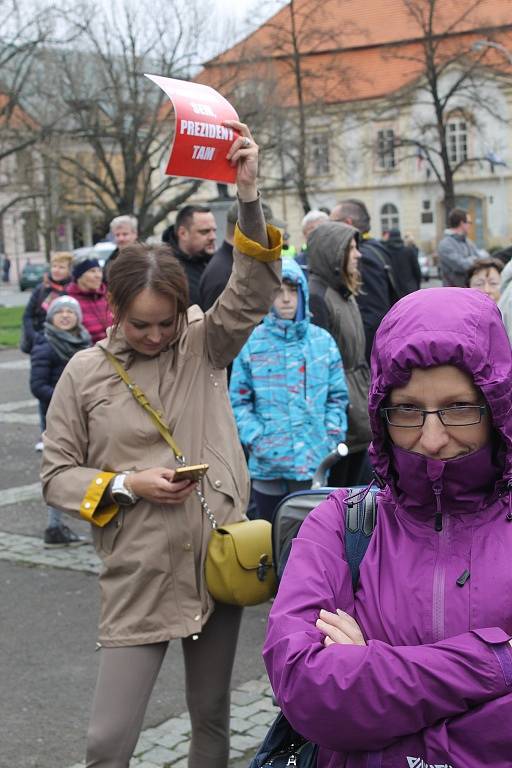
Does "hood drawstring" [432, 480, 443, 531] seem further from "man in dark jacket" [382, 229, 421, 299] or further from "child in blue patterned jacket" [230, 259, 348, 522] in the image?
"man in dark jacket" [382, 229, 421, 299]

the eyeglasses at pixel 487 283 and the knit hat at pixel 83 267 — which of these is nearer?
the eyeglasses at pixel 487 283

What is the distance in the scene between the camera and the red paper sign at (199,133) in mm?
3174

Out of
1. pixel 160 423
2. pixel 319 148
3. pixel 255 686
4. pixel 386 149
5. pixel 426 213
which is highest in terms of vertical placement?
pixel 386 149

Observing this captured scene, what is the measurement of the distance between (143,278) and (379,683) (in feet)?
6.01

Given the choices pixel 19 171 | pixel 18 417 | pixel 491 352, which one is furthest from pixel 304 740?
pixel 19 171

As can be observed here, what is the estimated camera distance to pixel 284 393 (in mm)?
5332

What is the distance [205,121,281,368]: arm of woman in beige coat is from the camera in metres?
3.40

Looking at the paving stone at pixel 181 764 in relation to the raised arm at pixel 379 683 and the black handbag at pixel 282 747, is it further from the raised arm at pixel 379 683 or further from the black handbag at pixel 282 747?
the raised arm at pixel 379 683

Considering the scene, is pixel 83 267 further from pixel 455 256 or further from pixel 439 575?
pixel 439 575

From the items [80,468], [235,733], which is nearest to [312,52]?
[235,733]

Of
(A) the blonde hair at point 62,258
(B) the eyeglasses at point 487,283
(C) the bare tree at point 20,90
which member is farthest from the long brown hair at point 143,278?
(C) the bare tree at point 20,90

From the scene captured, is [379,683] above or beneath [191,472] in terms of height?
beneath

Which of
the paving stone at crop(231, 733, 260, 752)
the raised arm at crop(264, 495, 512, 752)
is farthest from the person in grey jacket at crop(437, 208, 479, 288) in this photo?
the raised arm at crop(264, 495, 512, 752)

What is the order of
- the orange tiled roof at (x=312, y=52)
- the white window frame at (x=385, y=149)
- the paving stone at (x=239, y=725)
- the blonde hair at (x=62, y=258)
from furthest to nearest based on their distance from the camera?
1. the white window frame at (x=385, y=149)
2. the orange tiled roof at (x=312, y=52)
3. the blonde hair at (x=62, y=258)
4. the paving stone at (x=239, y=725)
